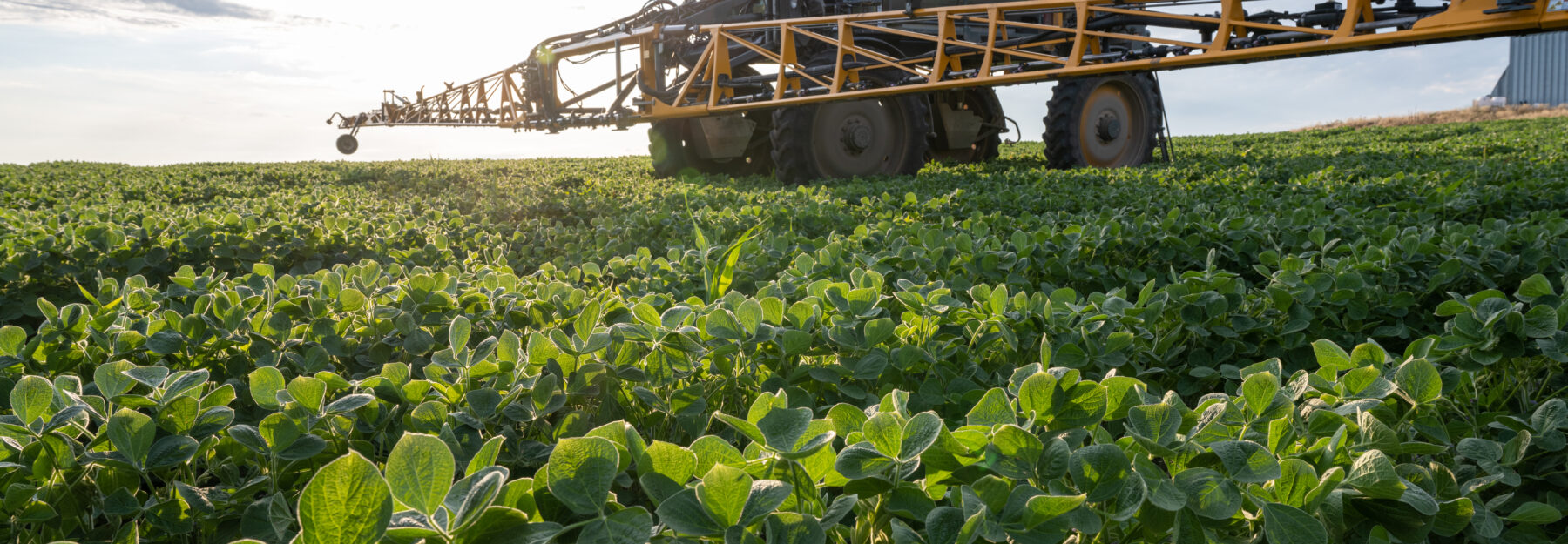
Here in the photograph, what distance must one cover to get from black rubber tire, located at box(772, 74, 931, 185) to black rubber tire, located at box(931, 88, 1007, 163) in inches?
91.7

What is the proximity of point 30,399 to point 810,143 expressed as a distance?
9.33 m

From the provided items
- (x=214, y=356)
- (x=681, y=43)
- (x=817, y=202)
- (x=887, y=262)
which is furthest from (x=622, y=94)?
(x=214, y=356)

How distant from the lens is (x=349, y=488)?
0.60 m

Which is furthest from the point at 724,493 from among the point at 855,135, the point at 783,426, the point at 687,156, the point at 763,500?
the point at 687,156

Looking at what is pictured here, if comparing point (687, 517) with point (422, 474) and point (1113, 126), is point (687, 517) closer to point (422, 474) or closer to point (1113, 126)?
point (422, 474)

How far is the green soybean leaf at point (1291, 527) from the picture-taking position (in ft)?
2.71

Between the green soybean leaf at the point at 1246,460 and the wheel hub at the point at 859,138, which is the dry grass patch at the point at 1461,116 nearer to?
the wheel hub at the point at 859,138

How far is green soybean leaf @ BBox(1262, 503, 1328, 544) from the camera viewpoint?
83cm

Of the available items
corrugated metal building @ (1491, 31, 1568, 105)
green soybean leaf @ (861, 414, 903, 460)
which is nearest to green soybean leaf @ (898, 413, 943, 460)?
green soybean leaf @ (861, 414, 903, 460)

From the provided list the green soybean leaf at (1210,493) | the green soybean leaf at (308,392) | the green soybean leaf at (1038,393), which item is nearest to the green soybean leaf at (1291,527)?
the green soybean leaf at (1210,493)

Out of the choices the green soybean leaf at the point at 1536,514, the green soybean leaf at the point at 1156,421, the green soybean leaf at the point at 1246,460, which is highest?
A: the green soybean leaf at the point at 1156,421

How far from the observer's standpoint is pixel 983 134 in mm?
14109

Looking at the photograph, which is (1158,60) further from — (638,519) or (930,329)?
(638,519)

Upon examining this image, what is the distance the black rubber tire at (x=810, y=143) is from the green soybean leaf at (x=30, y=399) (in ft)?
29.1
